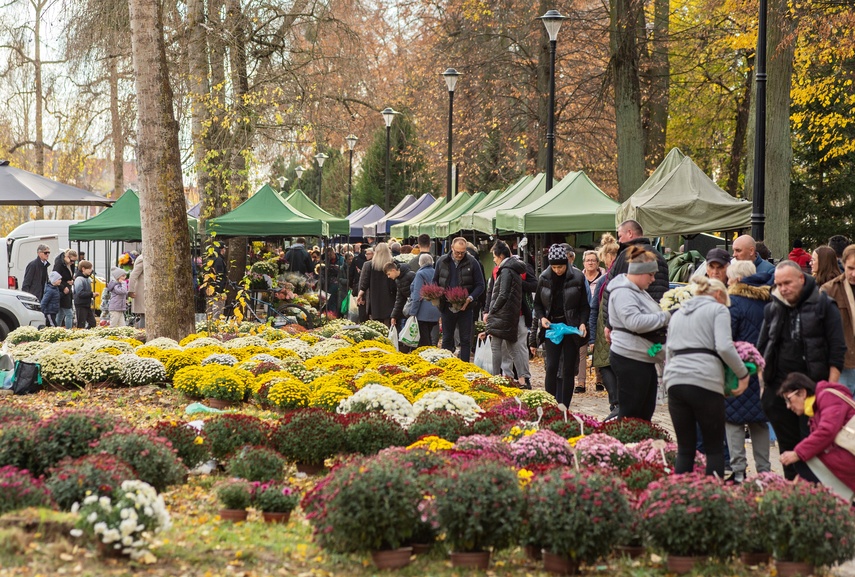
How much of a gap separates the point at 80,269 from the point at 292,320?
14.7ft

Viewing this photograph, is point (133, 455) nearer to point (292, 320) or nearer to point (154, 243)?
point (154, 243)

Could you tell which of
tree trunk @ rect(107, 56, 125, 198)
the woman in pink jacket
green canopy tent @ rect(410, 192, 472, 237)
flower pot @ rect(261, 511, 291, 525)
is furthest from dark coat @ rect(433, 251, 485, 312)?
green canopy tent @ rect(410, 192, 472, 237)

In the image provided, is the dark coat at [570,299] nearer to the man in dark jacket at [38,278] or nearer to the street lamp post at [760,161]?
the street lamp post at [760,161]

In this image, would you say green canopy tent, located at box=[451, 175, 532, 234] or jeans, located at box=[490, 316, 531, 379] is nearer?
jeans, located at box=[490, 316, 531, 379]

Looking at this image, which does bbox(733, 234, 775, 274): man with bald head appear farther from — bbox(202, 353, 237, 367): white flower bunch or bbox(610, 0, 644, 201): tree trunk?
bbox(610, 0, 644, 201): tree trunk

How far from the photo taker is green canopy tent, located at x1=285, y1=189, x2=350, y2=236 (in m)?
24.2

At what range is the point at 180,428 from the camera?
829 centimetres

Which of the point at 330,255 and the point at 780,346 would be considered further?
the point at 330,255

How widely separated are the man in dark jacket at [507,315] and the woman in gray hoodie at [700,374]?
6.25 m

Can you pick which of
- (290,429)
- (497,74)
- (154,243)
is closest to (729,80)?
(497,74)

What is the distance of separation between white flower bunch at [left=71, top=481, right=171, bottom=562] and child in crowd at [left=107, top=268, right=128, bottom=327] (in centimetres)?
1717

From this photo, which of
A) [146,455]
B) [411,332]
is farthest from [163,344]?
[146,455]

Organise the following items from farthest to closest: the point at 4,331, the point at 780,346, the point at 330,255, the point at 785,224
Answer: the point at 330,255 < the point at 4,331 < the point at 785,224 < the point at 780,346

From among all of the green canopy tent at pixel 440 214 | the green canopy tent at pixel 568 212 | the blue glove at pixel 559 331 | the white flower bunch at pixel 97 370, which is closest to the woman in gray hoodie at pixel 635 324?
the blue glove at pixel 559 331
